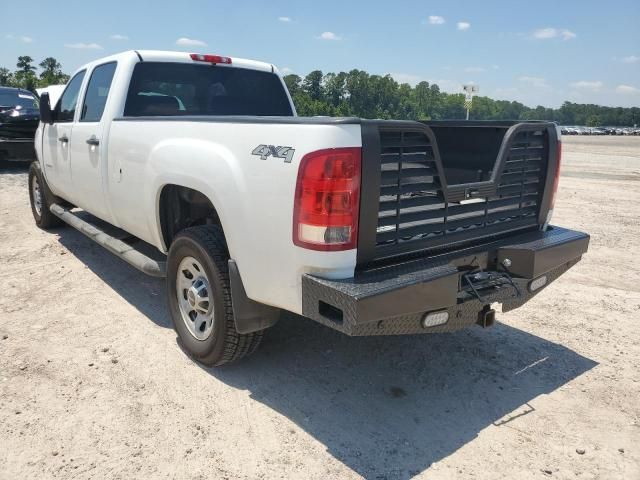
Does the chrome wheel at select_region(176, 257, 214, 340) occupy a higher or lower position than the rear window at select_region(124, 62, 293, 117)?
lower

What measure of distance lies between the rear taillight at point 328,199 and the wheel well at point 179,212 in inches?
50.5

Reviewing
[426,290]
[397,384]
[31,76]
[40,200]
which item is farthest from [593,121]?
[426,290]

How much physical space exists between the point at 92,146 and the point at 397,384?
323 centimetres

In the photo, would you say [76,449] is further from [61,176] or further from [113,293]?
[61,176]

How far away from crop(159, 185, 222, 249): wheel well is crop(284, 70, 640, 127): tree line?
46689 millimetres

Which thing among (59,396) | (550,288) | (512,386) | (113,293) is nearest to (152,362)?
(59,396)

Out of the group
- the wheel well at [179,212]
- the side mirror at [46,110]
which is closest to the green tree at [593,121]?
→ the side mirror at [46,110]

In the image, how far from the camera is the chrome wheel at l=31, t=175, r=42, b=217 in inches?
270

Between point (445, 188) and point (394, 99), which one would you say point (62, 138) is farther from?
point (394, 99)

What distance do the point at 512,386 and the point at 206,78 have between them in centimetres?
370

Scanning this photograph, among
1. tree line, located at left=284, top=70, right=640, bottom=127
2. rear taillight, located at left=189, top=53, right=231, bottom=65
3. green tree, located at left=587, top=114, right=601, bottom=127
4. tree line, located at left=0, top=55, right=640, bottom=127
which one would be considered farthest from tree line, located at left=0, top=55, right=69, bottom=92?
green tree, located at left=587, top=114, right=601, bottom=127

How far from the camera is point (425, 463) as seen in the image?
267 centimetres

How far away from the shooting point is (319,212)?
255 cm

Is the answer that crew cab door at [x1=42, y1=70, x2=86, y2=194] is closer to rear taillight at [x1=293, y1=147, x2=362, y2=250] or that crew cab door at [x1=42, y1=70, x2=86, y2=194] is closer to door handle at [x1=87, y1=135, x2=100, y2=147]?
door handle at [x1=87, y1=135, x2=100, y2=147]
